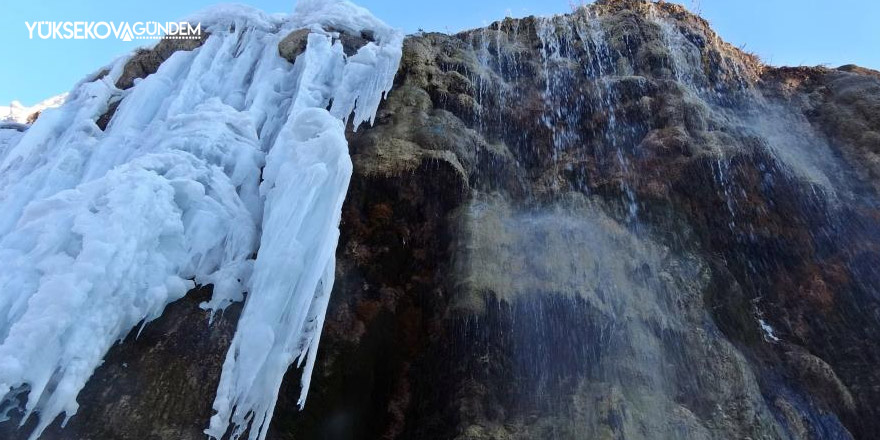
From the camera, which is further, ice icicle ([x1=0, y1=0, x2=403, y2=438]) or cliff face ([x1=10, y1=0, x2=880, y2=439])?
cliff face ([x1=10, y1=0, x2=880, y2=439])

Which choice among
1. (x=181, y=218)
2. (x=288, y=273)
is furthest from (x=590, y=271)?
(x=181, y=218)

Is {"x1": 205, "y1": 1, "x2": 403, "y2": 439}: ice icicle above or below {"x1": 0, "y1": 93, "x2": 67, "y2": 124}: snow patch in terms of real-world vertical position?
below

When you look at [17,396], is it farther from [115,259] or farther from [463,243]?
[463,243]

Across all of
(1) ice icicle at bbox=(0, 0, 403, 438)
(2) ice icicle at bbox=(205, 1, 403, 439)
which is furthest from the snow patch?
(2) ice icicle at bbox=(205, 1, 403, 439)

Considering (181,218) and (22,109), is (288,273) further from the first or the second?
(22,109)

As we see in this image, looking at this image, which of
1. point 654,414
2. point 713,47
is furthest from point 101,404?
point 713,47

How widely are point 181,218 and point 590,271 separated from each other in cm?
533

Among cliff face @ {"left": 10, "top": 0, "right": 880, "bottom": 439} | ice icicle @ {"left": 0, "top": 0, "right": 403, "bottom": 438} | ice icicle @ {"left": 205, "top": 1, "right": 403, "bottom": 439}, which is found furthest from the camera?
cliff face @ {"left": 10, "top": 0, "right": 880, "bottom": 439}

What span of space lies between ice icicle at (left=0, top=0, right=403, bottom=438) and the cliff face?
44cm

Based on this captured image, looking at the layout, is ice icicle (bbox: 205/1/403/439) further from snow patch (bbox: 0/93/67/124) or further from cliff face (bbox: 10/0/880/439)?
snow patch (bbox: 0/93/67/124)

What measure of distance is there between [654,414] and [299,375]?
401 centimetres

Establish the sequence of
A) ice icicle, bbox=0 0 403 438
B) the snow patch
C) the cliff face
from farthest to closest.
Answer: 1. the snow patch
2. the cliff face
3. ice icicle, bbox=0 0 403 438

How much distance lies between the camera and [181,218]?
756 centimetres

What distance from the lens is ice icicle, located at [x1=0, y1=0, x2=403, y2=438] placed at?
6.11 meters
